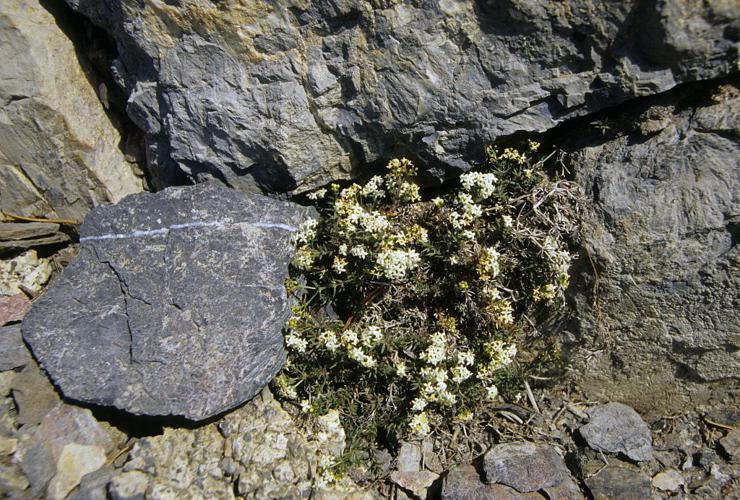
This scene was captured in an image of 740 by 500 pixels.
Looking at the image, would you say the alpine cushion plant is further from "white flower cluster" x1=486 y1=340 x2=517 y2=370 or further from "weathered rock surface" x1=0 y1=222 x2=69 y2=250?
"weathered rock surface" x1=0 y1=222 x2=69 y2=250

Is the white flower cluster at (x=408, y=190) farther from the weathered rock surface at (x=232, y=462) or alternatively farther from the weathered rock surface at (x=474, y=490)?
the weathered rock surface at (x=474, y=490)

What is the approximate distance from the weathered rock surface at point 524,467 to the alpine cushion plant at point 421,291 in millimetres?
361

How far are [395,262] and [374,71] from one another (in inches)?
51.8

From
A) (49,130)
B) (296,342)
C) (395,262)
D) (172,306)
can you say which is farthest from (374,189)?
(49,130)

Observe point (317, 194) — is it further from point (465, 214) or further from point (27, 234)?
point (27, 234)

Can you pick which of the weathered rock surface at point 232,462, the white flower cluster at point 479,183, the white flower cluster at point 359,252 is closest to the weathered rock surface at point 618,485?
the weathered rock surface at point 232,462

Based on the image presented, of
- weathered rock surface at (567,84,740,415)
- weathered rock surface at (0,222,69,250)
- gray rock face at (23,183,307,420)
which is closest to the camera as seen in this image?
weathered rock surface at (567,84,740,415)

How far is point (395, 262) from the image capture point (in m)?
3.85

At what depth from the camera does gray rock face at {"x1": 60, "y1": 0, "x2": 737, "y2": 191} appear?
3.33 meters

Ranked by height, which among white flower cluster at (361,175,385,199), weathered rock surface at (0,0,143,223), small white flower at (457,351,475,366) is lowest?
small white flower at (457,351,475,366)

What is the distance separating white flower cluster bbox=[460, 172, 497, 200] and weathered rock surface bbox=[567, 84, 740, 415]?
25.1 inches

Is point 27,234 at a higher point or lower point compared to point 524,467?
higher

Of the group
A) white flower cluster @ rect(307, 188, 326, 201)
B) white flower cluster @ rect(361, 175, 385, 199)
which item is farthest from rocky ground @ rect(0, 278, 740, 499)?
white flower cluster @ rect(361, 175, 385, 199)

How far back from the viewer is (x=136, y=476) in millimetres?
3666
